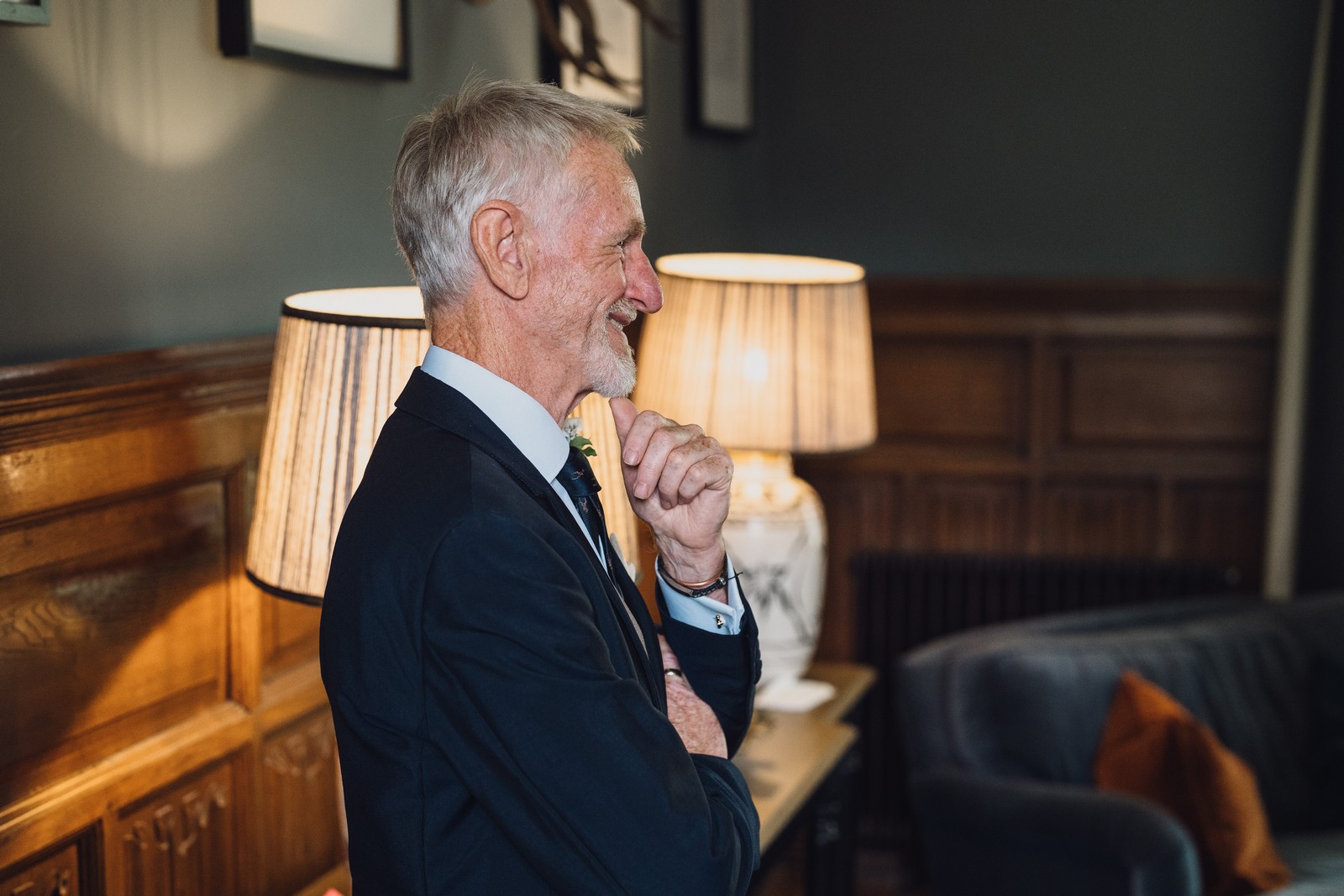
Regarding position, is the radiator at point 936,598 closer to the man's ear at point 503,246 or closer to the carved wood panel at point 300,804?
the carved wood panel at point 300,804

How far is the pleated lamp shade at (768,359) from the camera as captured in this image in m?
2.43

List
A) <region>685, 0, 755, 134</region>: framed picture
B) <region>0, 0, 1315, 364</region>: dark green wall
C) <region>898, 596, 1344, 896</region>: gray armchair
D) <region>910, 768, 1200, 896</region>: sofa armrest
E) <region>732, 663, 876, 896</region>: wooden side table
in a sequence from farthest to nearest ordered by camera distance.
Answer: <region>0, 0, 1315, 364</region>: dark green wall < <region>685, 0, 755, 134</region>: framed picture < <region>898, 596, 1344, 896</region>: gray armchair < <region>910, 768, 1200, 896</region>: sofa armrest < <region>732, 663, 876, 896</region>: wooden side table

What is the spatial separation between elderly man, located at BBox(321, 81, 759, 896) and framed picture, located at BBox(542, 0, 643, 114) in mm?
1352

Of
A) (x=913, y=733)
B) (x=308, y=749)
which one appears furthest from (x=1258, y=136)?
(x=308, y=749)

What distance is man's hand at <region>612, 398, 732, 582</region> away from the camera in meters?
1.21

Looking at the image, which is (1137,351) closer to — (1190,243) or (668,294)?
(1190,243)

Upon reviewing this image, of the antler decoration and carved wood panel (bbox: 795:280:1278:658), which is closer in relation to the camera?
the antler decoration

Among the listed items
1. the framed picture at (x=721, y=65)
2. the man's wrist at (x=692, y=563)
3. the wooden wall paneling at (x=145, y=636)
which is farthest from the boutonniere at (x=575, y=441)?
the framed picture at (x=721, y=65)

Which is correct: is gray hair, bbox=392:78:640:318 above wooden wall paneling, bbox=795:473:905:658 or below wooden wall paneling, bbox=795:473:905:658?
above

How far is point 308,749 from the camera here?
1826mm

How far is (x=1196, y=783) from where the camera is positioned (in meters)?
2.53

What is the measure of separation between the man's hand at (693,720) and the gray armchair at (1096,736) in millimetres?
1392

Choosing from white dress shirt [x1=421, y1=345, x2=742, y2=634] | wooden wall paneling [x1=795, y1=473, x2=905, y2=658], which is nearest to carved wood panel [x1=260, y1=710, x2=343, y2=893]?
white dress shirt [x1=421, y1=345, x2=742, y2=634]

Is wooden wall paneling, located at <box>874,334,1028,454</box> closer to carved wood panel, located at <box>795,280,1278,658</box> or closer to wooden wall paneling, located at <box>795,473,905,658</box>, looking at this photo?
carved wood panel, located at <box>795,280,1278,658</box>
